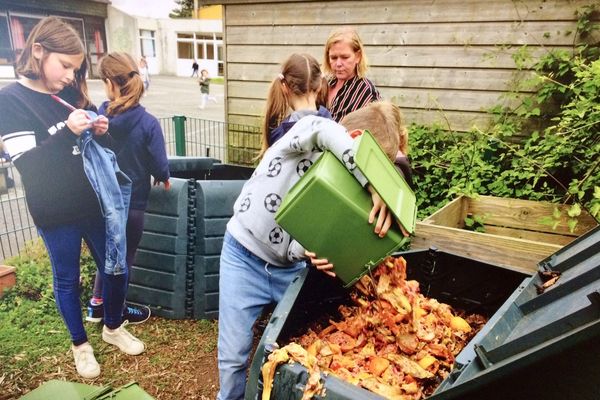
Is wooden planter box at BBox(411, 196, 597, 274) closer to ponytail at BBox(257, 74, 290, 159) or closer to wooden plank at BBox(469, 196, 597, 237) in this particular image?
wooden plank at BBox(469, 196, 597, 237)

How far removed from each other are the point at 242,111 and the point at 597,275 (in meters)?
5.69

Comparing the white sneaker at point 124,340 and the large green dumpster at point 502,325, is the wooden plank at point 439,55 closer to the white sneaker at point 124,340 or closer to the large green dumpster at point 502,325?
the large green dumpster at point 502,325

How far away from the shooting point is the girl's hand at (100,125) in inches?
101

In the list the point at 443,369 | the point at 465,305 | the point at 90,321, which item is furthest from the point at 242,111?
the point at 443,369

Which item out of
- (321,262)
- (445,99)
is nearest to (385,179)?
(321,262)

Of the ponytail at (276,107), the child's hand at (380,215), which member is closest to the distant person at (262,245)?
the child's hand at (380,215)

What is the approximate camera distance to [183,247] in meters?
3.24

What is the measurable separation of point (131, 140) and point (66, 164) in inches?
18.4

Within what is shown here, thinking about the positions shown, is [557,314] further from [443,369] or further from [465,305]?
[465,305]

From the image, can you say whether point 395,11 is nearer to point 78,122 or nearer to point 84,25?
point 84,25

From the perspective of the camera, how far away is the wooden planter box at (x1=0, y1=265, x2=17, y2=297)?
330 cm

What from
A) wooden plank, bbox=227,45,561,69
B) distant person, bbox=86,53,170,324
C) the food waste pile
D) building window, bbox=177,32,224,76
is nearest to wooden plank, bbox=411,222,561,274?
the food waste pile

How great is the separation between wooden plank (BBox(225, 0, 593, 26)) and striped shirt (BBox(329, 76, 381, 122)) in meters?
2.27

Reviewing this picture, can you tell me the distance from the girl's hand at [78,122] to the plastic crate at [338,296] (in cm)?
164
